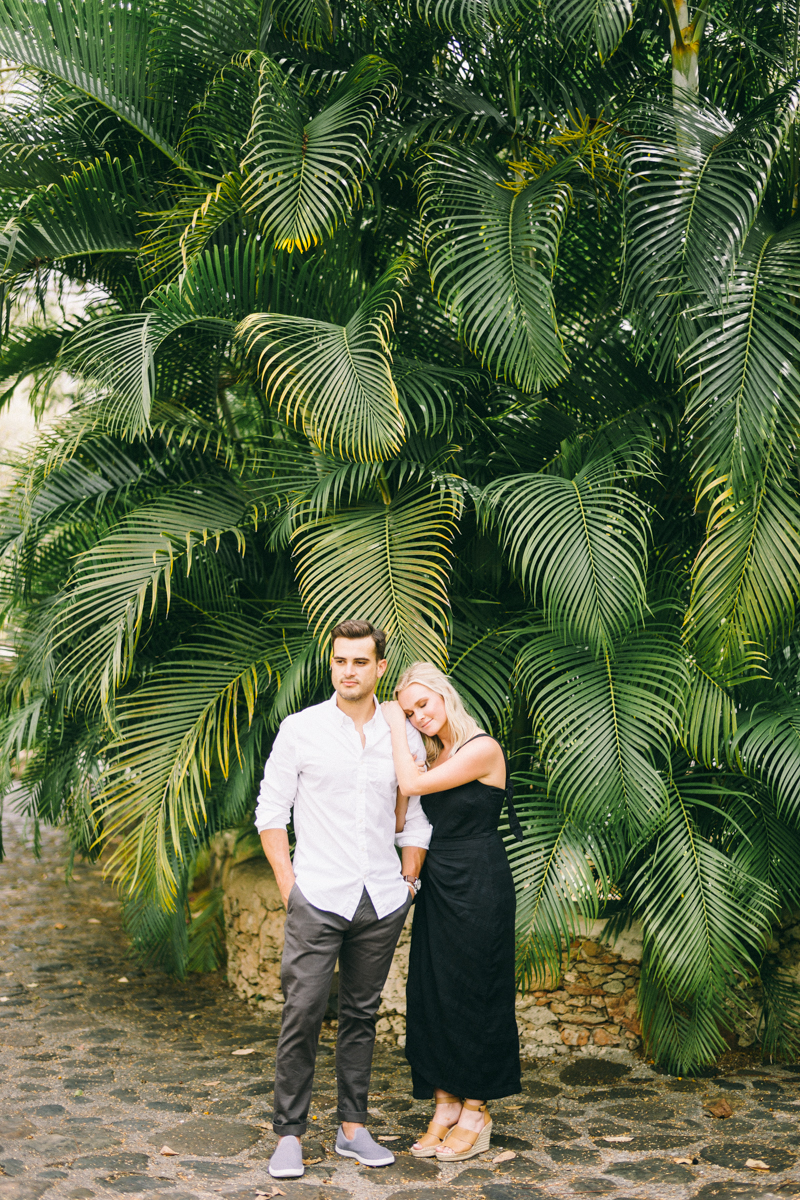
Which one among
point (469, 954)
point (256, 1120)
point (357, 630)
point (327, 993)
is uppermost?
point (357, 630)

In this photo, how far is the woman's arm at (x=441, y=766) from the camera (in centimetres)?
327

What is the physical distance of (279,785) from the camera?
327 centimetres

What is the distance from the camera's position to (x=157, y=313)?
4.18 meters

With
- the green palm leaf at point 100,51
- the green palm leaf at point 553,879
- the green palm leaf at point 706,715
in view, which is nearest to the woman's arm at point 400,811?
the green palm leaf at point 553,879

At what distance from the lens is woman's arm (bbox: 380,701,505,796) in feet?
10.7

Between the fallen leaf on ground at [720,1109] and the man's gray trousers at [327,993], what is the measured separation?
4.61ft

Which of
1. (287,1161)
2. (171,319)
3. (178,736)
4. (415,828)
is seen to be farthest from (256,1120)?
(171,319)

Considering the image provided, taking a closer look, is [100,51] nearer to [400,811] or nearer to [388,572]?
[388,572]

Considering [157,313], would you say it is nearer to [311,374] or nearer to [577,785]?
[311,374]

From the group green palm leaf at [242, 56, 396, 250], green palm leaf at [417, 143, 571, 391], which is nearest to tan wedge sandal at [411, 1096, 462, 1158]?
green palm leaf at [417, 143, 571, 391]

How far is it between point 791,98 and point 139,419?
115 inches

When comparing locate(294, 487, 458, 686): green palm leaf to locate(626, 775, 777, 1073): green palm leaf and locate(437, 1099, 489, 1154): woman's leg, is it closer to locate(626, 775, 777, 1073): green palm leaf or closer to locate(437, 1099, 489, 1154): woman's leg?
locate(626, 775, 777, 1073): green palm leaf

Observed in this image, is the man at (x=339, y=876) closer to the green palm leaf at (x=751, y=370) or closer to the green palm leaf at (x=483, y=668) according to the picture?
the green palm leaf at (x=483, y=668)

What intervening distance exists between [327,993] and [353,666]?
3.52 ft
